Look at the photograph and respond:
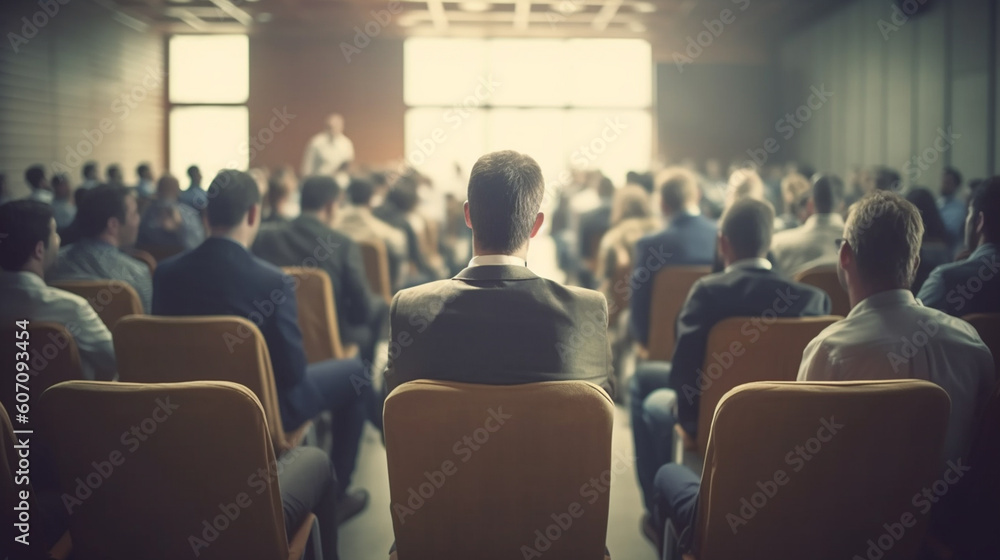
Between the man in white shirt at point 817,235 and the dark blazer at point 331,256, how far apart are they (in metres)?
2.13

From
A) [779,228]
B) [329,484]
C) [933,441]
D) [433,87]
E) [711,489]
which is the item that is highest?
[433,87]

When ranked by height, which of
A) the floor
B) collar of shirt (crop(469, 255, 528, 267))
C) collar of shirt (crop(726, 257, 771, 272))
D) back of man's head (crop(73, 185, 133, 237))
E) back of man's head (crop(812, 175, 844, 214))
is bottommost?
the floor

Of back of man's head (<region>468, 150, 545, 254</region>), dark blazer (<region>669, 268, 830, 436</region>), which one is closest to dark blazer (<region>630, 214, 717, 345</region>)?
dark blazer (<region>669, 268, 830, 436</region>)

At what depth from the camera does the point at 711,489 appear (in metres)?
1.53

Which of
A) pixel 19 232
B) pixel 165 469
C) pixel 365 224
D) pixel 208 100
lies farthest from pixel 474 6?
pixel 165 469

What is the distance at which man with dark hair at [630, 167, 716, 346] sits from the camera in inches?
148

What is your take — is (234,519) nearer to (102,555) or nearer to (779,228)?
(102,555)

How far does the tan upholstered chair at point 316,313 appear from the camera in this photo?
10.9 ft

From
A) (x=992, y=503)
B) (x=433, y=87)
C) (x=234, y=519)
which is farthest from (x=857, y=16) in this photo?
(x=234, y=519)

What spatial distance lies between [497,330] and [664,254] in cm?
246

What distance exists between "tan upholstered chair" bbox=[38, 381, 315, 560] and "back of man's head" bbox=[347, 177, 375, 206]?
4.10 meters

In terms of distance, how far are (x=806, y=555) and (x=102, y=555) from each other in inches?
53.4

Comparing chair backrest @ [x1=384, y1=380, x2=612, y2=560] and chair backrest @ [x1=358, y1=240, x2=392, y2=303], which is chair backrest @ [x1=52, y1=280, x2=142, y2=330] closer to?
chair backrest @ [x1=384, y1=380, x2=612, y2=560]

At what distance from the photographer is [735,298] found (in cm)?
247
